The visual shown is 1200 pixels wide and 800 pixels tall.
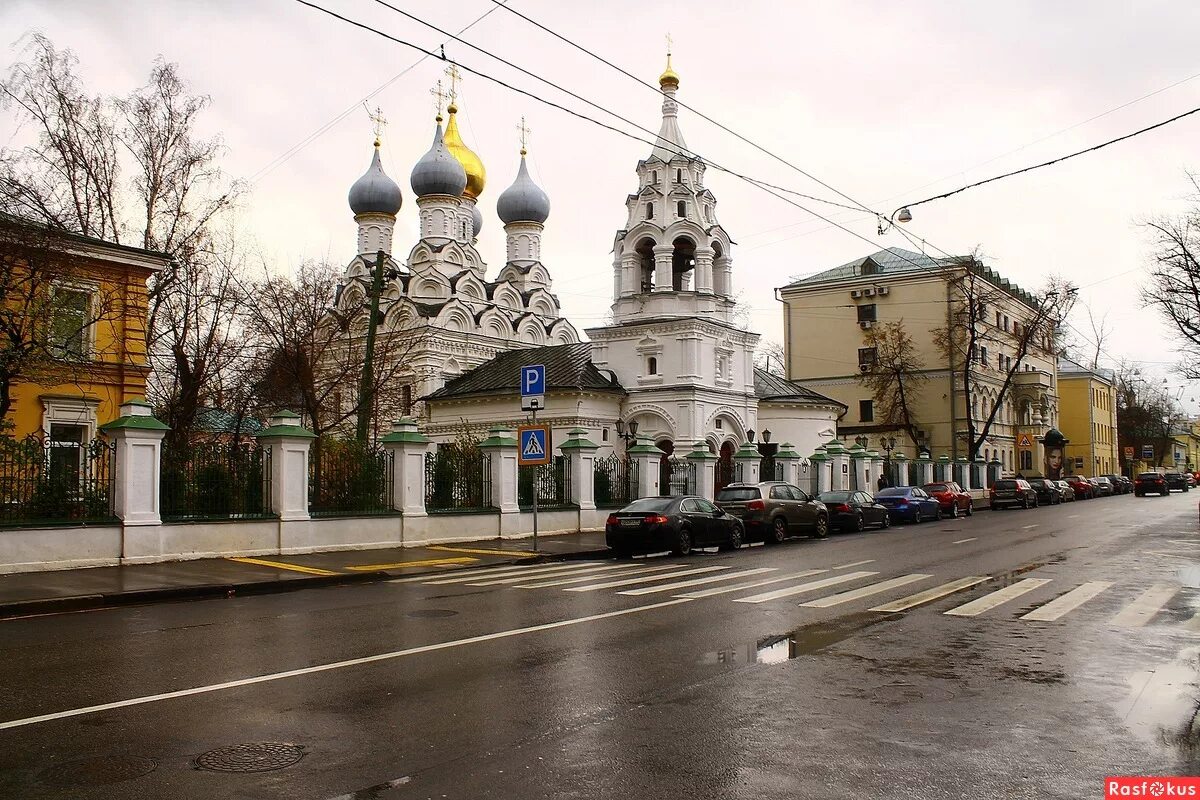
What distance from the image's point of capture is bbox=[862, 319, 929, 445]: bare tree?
193 feet

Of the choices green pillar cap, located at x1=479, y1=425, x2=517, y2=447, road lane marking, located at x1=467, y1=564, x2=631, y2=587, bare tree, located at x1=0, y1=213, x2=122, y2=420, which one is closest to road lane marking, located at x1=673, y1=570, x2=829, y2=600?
road lane marking, located at x1=467, y1=564, x2=631, y2=587

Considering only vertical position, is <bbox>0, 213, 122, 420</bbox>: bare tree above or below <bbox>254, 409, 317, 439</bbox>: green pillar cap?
above

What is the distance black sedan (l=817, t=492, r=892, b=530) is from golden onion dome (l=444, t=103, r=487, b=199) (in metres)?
38.4

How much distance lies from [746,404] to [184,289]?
27.3 metres

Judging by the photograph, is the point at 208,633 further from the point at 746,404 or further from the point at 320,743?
the point at 746,404

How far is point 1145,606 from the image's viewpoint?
11.7 metres

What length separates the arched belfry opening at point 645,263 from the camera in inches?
1795

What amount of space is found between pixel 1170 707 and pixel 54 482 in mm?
16156

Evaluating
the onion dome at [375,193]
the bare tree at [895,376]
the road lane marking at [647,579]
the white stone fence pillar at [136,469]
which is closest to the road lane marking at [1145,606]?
the road lane marking at [647,579]

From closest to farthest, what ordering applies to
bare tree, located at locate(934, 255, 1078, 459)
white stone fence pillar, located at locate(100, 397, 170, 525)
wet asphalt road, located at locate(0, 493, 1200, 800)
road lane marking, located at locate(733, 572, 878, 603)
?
wet asphalt road, located at locate(0, 493, 1200, 800), road lane marking, located at locate(733, 572, 878, 603), white stone fence pillar, located at locate(100, 397, 170, 525), bare tree, located at locate(934, 255, 1078, 459)

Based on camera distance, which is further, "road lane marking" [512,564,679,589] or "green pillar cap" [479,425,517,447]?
"green pillar cap" [479,425,517,447]

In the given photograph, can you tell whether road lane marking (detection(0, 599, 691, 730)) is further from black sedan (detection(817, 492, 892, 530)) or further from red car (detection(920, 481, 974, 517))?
red car (detection(920, 481, 974, 517))

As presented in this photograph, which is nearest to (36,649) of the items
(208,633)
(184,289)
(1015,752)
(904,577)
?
(208,633)

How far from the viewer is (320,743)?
234 inches
